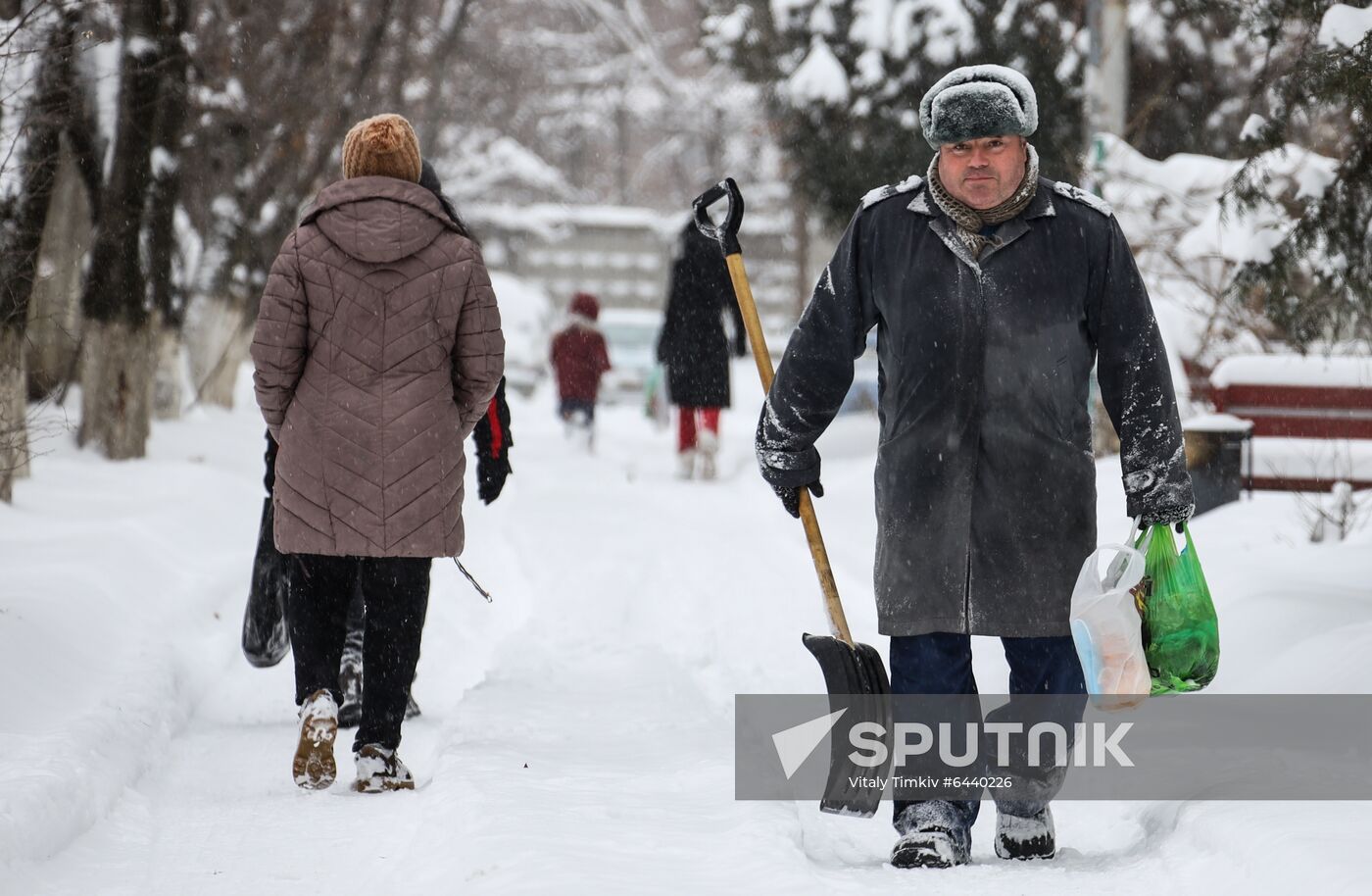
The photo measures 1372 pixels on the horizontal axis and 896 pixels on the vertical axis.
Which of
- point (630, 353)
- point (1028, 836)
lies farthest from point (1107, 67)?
point (630, 353)

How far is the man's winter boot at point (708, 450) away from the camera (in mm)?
14273

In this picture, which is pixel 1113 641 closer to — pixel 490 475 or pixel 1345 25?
pixel 490 475

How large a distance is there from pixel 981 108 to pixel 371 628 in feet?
7.51

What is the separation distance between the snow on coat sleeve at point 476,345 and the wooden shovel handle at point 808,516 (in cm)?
72

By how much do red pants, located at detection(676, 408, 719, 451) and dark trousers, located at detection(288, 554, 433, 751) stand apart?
9.31 metres

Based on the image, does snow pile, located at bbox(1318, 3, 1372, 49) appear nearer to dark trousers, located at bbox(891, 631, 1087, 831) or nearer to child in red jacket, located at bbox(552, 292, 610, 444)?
dark trousers, located at bbox(891, 631, 1087, 831)

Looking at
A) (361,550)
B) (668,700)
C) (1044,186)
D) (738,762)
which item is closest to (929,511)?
(1044,186)

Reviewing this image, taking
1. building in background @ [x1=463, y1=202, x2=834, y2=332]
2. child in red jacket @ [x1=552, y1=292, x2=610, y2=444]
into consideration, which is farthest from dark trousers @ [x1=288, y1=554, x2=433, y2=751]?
building in background @ [x1=463, y1=202, x2=834, y2=332]

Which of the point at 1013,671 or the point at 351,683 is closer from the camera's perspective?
the point at 1013,671

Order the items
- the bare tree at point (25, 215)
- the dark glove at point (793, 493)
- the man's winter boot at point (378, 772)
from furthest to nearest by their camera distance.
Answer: the bare tree at point (25, 215)
the man's winter boot at point (378, 772)
the dark glove at point (793, 493)

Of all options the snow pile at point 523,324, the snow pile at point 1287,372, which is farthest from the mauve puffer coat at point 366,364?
the snow pile at point 523,324

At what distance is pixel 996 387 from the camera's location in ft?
12.0

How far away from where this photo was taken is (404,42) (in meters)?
16.3

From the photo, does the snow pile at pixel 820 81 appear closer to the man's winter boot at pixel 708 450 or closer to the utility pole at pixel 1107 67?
the man's winter boot at pixel 708 450
